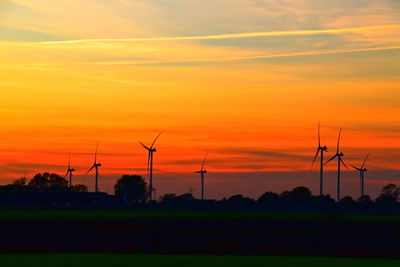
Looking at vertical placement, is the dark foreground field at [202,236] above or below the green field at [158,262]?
above

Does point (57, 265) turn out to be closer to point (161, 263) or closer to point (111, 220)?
point (161, 263)

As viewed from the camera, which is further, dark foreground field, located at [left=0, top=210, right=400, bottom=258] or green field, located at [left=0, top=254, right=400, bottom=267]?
dark foreground field, located at [left=0, top=210, right=400, bottom=258]

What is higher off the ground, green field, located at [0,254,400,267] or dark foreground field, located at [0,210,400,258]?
dark foreground field, located at [0,210,400,258]

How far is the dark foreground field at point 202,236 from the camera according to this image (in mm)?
96875

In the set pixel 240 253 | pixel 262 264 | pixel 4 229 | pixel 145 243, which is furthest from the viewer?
pixel 4 229

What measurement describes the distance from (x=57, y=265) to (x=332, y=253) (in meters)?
41.6

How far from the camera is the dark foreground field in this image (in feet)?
318

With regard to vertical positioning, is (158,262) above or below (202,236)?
below

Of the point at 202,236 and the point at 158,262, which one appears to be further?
the point at 202,236

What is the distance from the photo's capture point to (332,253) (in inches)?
3789

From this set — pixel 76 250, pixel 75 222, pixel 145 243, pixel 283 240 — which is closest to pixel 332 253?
pixel 283 240

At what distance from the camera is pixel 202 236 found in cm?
10819

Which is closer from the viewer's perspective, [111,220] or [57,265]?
[57,265]

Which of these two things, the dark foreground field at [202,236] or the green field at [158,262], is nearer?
the green field at [158,262]
